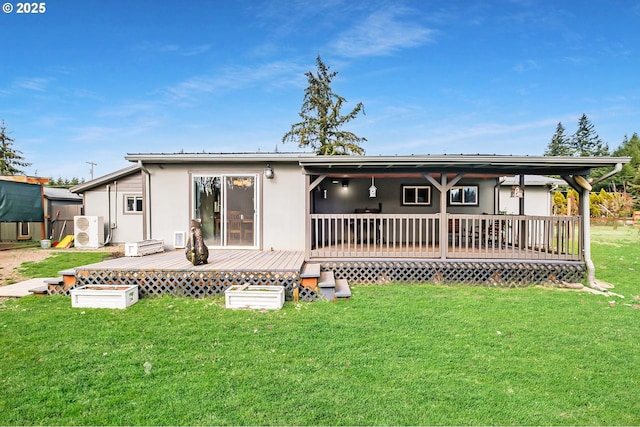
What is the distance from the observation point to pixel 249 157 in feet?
27.5

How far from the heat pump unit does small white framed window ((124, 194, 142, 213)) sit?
1179 millimetres

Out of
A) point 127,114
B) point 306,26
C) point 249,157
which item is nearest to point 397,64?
point 306,26

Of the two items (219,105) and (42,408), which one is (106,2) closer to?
(42,408)

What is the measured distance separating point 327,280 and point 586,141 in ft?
208

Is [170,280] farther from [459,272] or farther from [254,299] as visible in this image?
[459,272]

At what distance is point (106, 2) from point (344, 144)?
17.8 meters

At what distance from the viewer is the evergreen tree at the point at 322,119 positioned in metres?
26.0

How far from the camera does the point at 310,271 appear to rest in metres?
6.03

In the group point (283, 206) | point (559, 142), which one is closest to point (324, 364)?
point (283, 206)

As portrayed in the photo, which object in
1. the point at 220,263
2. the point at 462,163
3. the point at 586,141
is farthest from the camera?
the point at 586,141

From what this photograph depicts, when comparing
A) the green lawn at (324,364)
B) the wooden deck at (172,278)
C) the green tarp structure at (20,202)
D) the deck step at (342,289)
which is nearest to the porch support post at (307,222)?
the deck step at (342,289)

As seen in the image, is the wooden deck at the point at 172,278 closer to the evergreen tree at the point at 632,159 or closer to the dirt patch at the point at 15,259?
the dirt patch at the point at 15,259

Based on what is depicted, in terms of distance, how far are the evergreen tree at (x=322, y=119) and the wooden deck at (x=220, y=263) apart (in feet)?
62.6

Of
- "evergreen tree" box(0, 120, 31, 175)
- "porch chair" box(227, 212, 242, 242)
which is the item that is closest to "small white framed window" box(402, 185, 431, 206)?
"porch chair" box(227, 212, 242, 242)
